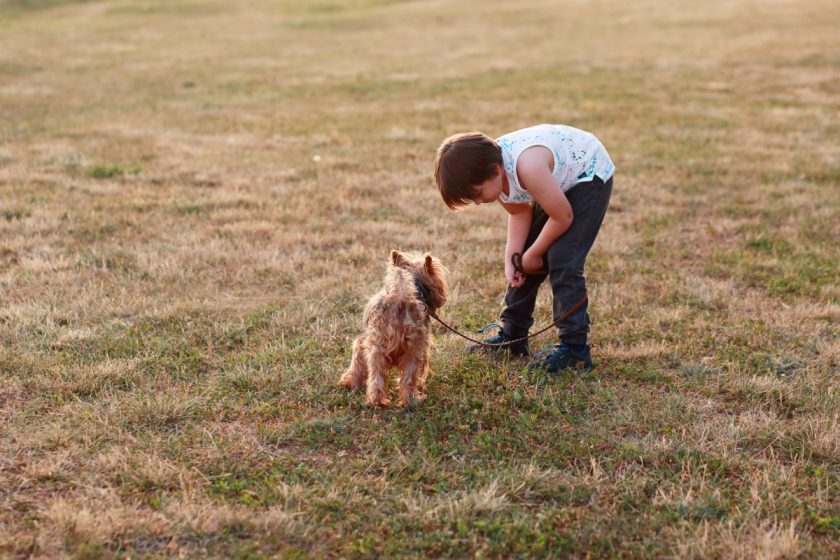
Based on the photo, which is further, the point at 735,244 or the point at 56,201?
the point at 56,201

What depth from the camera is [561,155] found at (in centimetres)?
511

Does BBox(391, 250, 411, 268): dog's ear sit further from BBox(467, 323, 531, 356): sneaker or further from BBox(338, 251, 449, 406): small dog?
BBox(467, 323, 531, 356): sneaker

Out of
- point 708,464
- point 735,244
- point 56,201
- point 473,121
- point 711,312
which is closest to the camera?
point 708,464

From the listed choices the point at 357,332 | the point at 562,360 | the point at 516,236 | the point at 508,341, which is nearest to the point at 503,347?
the point at 508,341

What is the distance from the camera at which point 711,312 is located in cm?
657

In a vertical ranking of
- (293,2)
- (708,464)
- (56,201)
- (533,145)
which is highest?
(293,2)

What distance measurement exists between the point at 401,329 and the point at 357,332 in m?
1.39

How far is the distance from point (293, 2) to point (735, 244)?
3937 cm

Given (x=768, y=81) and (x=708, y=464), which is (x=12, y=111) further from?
(x=768, y=81)

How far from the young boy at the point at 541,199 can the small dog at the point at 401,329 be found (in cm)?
47

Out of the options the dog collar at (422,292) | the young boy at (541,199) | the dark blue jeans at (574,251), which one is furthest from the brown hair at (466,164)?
the dark blue jeans at (574,251)

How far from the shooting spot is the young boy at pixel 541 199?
188 inches

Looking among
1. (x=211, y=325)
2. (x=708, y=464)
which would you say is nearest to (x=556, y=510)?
(x=708, y=464)

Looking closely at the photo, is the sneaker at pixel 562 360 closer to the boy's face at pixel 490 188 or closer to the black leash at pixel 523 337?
the black leash at pixel 523 337
